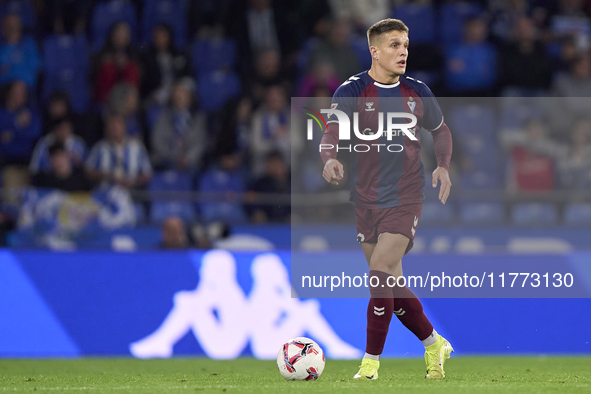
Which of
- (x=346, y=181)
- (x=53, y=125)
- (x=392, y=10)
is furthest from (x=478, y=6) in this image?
(x=53, y=125)

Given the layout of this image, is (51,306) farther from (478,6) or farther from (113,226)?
(478,6)

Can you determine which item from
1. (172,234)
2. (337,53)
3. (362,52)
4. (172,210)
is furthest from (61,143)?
(362,52)

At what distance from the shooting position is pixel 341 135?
600cm

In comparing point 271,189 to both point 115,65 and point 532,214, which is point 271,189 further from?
point 115,65

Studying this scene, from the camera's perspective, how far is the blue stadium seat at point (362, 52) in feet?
35.3

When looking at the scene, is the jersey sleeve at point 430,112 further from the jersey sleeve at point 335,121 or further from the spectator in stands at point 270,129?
the spectator in stands at point 270,129

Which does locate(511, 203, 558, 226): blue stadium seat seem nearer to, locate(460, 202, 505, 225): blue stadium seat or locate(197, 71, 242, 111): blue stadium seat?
locate(460, 202, 505, 225): blue stadium seat

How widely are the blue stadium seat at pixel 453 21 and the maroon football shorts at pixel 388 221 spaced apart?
6.24m

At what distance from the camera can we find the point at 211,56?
1165 centimetres

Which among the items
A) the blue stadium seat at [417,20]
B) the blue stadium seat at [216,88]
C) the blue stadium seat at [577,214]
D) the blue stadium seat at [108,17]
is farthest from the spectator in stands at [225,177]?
the blue stadium seat at [577,214]

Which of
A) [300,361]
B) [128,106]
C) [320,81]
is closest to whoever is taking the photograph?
[300,361]

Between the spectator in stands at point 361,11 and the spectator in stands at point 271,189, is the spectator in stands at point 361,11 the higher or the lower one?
the higher one

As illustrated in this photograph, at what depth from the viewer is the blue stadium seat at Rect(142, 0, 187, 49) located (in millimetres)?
11781

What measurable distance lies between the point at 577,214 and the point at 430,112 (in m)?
3.53
